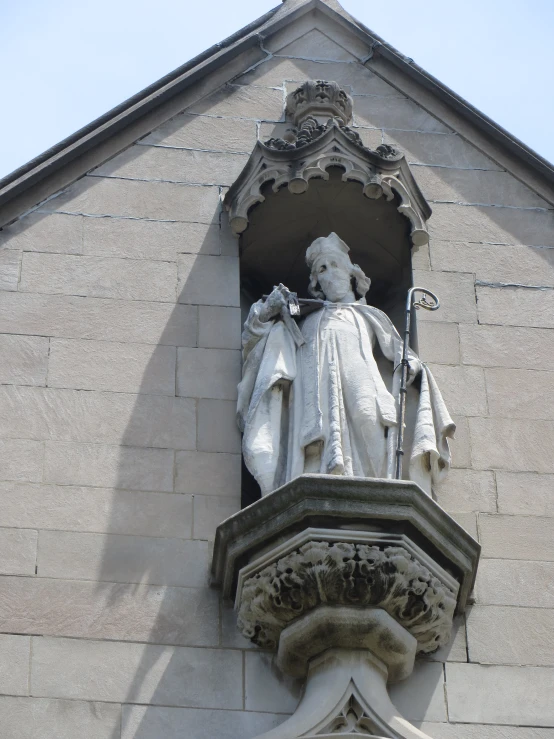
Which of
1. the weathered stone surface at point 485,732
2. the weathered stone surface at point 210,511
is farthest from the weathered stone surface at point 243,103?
the weathered stone surface at point 485,732

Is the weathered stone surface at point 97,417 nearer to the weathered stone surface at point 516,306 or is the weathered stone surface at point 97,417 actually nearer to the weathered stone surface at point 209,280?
the weathered stone surface at point 209,280

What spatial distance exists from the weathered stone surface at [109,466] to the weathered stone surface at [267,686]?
1028mm

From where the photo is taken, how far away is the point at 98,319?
1030 cm

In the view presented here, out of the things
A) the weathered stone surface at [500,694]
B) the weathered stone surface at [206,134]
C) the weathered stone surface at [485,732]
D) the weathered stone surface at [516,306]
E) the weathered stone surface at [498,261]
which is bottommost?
the weathered stone surface at [485,732]

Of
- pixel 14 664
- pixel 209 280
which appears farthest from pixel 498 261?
pixel 14 664

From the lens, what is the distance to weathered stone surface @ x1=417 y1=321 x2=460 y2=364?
10391mm

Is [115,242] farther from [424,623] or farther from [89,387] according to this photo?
[424,623]

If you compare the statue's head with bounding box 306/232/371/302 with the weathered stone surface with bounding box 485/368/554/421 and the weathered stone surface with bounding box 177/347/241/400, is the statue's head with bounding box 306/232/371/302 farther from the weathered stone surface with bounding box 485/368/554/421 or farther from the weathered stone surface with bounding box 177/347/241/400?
the weathered stone surface with bounding box 485/368/554/421

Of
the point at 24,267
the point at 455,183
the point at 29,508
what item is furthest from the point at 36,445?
the point at 455,183

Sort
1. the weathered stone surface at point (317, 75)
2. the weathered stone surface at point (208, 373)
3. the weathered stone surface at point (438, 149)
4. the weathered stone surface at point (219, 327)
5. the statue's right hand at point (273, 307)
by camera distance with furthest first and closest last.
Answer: the weathered stone surface at point (317, 75) < the weathered stone surface at point (438, 149) < the weathered stone surface at point (219, 327) < the statue's right hand at point (273, 307) < the weathered stone surface at point (208, 373)

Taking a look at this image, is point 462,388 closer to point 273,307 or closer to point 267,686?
point 273,307

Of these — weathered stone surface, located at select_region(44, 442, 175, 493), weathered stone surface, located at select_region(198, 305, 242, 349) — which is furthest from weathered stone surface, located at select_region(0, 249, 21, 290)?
weathered stone surface, located at select_region(44, 442, 175, 493)

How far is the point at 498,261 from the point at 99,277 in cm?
219

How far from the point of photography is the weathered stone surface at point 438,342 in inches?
409
